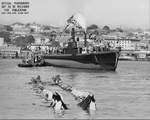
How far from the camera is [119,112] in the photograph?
2794cm

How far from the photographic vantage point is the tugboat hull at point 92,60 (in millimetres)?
80062

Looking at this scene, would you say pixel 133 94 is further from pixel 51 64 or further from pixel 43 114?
pixel 51 64

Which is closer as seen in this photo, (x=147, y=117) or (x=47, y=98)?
(x=147, y=117)

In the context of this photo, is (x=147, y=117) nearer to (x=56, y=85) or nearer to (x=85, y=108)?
(x=85, y=108)

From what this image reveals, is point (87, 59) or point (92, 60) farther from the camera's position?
point (87, 59)

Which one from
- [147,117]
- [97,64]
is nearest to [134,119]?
[147,117]

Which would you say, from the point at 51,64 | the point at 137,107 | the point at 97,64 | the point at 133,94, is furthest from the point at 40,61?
the point at 137,107

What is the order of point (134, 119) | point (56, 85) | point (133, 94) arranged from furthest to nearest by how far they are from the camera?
point (56, 85), point (133, 94), point (134, 119)

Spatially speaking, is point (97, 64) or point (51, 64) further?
point (51, 64)

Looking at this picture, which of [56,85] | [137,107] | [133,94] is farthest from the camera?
[56,85]

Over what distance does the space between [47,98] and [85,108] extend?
5038 mm

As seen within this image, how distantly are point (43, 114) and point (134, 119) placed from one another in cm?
390

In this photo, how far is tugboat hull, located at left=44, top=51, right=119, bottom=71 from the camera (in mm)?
80062

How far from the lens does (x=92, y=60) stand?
83.1 metres
